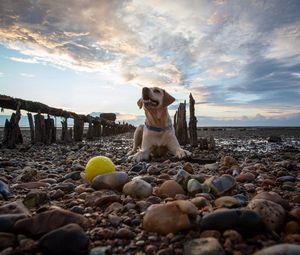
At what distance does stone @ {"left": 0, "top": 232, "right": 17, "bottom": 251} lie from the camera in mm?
1831

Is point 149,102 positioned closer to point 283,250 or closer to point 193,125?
point 193,125

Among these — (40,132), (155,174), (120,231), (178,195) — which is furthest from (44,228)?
(40,132)

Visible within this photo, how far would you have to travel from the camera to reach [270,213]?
208cm

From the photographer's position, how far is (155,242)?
6.32 ft

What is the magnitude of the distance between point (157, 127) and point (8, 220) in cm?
527

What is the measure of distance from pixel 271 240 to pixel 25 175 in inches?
134

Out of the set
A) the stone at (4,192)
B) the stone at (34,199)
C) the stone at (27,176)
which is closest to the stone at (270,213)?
the stone at (34,199)

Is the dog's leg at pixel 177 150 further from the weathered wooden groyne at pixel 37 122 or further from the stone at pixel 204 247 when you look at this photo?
the weathered wooden groyne at pixel 37 122

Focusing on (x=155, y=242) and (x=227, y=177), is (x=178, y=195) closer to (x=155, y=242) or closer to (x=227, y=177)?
(x=227, y=177)

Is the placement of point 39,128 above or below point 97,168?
above

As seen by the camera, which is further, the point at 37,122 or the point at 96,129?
the point at 96,129

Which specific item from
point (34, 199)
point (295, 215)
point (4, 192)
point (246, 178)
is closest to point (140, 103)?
point (246, 178)

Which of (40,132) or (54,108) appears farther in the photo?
(54,108)

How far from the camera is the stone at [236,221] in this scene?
6.28 ft
